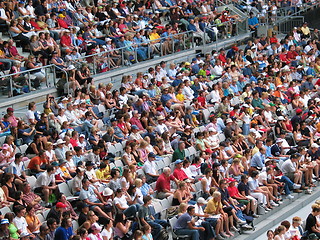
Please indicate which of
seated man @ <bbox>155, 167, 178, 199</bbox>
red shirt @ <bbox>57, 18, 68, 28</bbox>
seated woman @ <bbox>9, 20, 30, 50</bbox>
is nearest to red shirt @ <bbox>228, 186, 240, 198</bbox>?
seated man @ <bbox>155, 167, 178, 199</bbox>

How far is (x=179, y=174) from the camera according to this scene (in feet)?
54.8

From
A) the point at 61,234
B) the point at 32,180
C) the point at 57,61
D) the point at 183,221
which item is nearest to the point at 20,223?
the point at 61,234

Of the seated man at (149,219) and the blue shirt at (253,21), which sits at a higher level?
the seated man at (149,219)

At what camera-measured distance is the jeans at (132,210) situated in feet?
48.2

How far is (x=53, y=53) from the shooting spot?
20562 mm

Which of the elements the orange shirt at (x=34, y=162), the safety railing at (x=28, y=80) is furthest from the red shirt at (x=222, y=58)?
the orange shirt at (x=34, y=162)

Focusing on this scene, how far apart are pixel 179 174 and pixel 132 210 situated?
2267 mm

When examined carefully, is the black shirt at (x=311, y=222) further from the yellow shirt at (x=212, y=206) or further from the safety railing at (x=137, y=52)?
the safety railing at (x=137, y=52)

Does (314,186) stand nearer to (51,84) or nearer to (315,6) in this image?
(51,84)

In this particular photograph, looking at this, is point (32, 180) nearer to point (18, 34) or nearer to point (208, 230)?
point (208, 230)

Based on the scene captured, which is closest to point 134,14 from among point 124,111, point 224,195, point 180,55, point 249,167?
point 180,55

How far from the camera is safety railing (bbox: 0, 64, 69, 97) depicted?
19.1 metres

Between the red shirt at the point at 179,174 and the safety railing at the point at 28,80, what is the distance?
16.2 ft

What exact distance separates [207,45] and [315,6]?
25.4ft
